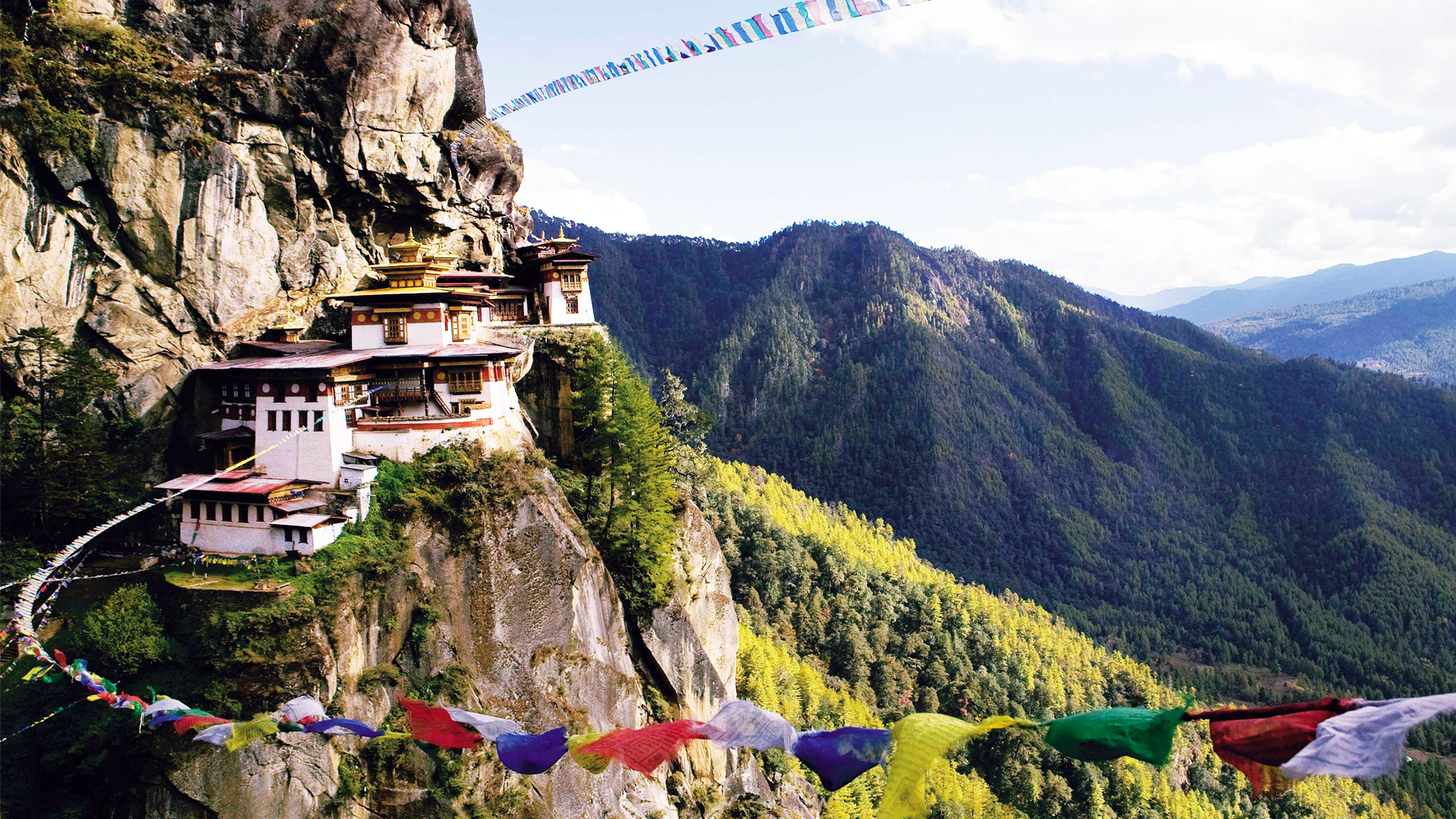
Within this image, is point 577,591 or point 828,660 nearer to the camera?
point 577,591

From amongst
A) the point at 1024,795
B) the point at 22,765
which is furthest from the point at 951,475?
the point at 22,765

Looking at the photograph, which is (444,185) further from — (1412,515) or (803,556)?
(1412,515)

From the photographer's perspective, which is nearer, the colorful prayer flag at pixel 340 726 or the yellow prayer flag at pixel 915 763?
the yellow prayer flag at pixel 915 763

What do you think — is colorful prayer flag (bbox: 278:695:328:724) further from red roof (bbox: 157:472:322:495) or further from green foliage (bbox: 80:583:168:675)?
red roof (bbox: 157:472:322:495)

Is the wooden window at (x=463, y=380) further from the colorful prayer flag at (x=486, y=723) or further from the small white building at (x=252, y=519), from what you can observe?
the colorful prayer flag at (x=486, y=723)

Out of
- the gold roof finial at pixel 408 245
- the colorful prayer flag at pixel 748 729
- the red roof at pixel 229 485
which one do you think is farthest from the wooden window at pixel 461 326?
the colorful prayer flag at pixel 748 729

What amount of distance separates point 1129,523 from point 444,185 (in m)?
182

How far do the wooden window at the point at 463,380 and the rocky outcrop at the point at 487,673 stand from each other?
4132 millimetres

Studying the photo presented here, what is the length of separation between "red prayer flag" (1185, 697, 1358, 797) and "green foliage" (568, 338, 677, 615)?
26.9m

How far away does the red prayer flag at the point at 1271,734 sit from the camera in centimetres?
858

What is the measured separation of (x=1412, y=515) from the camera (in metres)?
176

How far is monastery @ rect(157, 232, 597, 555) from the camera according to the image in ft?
82.8

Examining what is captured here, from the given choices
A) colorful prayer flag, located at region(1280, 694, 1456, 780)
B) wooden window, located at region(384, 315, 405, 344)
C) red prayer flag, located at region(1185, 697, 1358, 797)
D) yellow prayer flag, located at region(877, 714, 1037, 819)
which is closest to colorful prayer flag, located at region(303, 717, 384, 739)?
yellow prayer flag, located at region(877, 714, 1037, 819)

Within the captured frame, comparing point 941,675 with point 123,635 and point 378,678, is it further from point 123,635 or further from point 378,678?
point 123,635
